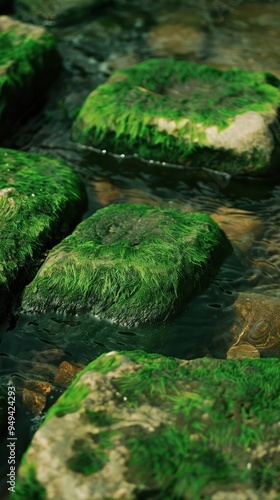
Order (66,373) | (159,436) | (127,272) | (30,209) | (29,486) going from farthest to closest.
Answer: (30,209)
(127,272)
(66,373)
(159,436)
(29,486)

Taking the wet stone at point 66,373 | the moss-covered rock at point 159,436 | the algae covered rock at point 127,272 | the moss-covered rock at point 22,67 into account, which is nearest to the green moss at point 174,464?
the moss-covered rock at point 159,436

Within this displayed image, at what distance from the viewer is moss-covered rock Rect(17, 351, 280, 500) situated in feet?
12.0

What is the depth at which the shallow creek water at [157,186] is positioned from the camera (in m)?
5.31

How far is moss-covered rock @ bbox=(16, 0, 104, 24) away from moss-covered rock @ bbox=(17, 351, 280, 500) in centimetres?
735

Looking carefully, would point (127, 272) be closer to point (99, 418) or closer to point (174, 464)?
point (99, 418)

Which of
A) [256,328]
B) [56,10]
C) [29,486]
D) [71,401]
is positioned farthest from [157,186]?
[56,10]

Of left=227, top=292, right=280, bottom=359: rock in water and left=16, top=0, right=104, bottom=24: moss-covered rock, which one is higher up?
left=16, top=0, right=104, bottom=24: moss-covered rock

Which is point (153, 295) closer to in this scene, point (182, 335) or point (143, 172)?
point (182, 335)

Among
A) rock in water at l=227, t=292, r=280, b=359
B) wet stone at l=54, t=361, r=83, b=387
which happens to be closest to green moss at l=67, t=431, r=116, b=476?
wet stone at l=54, t=361, r=83, b=387

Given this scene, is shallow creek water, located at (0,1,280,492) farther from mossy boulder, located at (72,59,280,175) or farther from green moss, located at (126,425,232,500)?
green moss, located at (126,425,232,500)

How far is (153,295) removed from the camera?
5.41 m

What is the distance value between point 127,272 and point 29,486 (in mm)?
2144

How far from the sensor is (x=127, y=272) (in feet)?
18.0

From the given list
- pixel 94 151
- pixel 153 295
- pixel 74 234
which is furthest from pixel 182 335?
pixel 94 151
